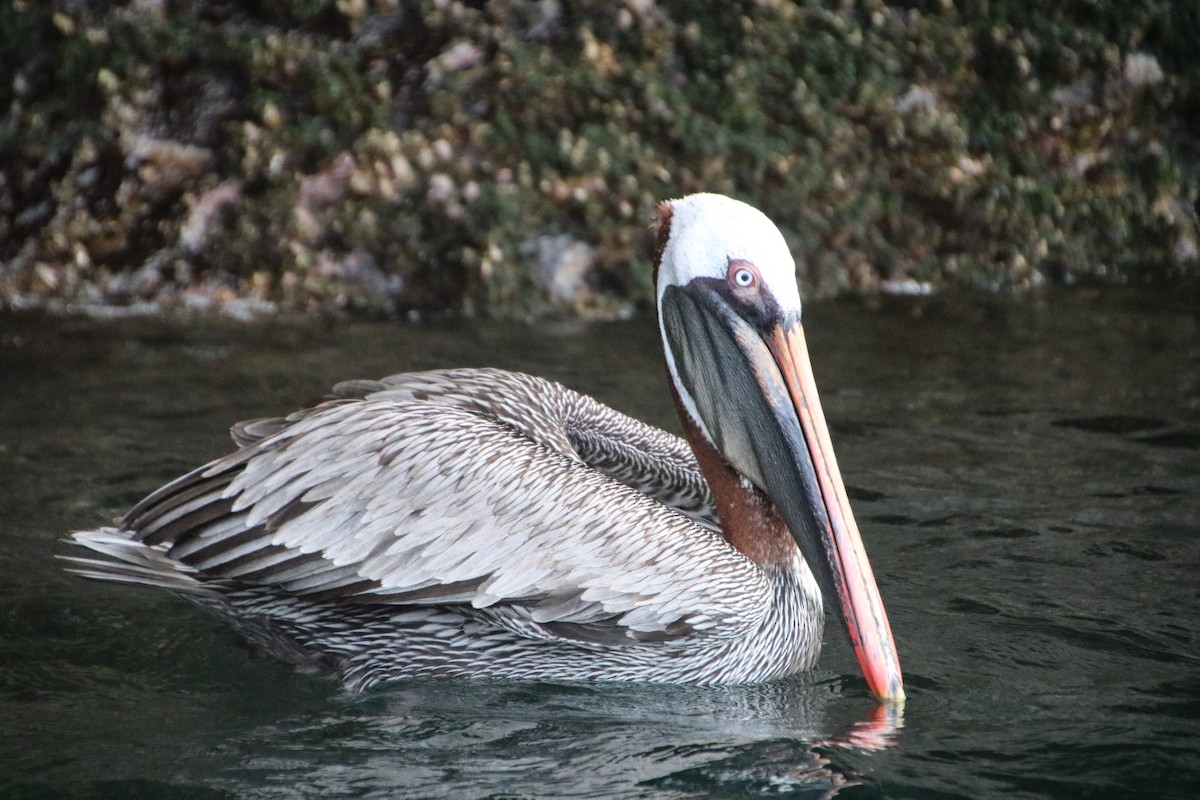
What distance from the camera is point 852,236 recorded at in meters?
7.86

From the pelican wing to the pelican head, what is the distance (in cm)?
21

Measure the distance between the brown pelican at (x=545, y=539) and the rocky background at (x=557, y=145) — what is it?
352 cm

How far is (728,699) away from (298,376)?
297cm

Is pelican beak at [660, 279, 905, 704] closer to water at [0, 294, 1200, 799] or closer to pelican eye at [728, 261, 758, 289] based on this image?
pelican eye at [728, 261, 758, 289]

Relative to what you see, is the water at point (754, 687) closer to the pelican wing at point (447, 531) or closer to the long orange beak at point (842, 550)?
the long orange beak at point (842, 550)

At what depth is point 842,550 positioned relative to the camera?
11.6ft

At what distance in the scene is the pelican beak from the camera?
3.48m

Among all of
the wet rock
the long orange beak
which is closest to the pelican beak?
the long orange beak

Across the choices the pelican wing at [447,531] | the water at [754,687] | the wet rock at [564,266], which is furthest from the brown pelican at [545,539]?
the wet rock at [564,266]

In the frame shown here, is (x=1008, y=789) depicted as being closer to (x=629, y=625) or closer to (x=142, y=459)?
(x=629, y=625)

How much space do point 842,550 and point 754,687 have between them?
428 millimetres

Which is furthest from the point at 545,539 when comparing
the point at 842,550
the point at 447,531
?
the point at 842,550

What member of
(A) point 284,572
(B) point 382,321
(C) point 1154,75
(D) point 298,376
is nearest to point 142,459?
(D) point 298,376

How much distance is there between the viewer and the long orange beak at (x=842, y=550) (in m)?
3.42
